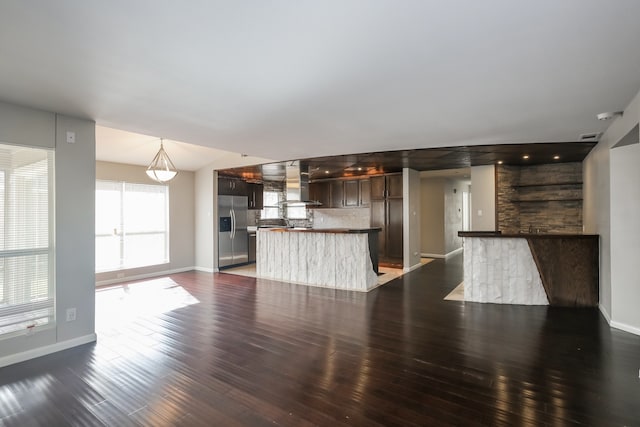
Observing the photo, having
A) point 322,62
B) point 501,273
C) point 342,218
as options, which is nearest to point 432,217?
point 342,218

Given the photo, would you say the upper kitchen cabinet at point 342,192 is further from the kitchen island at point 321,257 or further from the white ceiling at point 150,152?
the white ceiling at point 150,152

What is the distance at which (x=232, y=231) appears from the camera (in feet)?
26.1

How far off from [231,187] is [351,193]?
10.3 feet

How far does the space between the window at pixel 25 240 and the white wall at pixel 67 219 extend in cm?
8

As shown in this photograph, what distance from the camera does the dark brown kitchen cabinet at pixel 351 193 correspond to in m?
8.34

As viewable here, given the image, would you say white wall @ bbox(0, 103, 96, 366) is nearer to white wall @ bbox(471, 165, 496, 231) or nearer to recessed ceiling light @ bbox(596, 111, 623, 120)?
recessed ceiling light @ bbox(596, 111, 623, 120)

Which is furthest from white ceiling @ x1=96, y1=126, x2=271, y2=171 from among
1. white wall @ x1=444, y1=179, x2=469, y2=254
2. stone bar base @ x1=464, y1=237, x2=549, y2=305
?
white wall @ x1=444, y1=179, x2=469, y2=254

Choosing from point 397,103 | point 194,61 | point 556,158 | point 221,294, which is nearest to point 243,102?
point 194,61

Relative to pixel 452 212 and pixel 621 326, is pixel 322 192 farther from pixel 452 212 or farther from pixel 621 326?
pixel 621 326

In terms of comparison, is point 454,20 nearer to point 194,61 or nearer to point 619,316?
point 194,61

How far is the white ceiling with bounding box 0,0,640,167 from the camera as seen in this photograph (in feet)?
5.36

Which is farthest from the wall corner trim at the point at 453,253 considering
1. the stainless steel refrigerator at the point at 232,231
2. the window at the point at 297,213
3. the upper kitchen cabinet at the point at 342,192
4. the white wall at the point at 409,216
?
the stainless steel refrigerator at the point at 232,231

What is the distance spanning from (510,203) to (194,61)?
269 inches

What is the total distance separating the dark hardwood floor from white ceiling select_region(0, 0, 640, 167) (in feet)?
7.76
